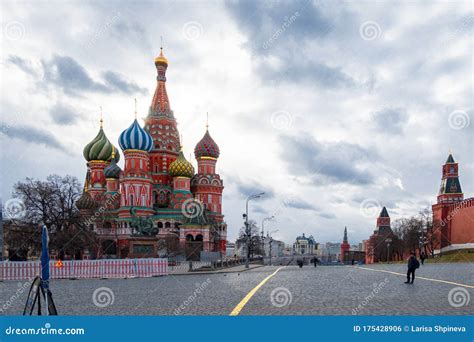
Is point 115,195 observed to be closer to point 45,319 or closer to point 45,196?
point 45,196

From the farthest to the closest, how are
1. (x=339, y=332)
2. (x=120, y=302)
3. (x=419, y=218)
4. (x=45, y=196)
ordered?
(x=419, y=218)
(x=45, y=196)
(x=120, y=302)
(x=339, y=332)

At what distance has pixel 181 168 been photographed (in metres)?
65.4

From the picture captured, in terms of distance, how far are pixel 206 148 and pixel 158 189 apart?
10494mm

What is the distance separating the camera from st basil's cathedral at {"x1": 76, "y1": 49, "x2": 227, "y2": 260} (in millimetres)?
56938

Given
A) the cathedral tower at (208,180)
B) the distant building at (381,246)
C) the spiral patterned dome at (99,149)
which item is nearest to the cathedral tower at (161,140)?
the cathedral tower at (208,180)

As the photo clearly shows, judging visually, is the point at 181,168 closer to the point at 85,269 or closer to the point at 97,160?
the point at 97,160

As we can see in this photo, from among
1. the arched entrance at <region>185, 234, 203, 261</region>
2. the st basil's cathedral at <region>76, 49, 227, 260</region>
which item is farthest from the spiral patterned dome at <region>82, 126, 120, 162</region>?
the arched entrance at <region>185, 234, 203, 261</region>

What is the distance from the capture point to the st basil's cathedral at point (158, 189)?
5694cm

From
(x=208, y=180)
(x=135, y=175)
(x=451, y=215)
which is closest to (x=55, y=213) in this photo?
(x=135, y=175)

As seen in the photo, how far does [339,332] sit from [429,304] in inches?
168

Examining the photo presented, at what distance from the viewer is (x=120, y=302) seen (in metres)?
10.8

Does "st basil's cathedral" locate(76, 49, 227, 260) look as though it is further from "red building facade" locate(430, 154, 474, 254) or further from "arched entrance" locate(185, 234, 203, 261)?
"red building facade" locate(430, 154, 474, 254)

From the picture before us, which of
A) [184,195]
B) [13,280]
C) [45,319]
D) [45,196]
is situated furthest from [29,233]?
[45,319]

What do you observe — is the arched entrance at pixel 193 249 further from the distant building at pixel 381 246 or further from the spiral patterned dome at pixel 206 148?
the distant building at pixel 381 246
